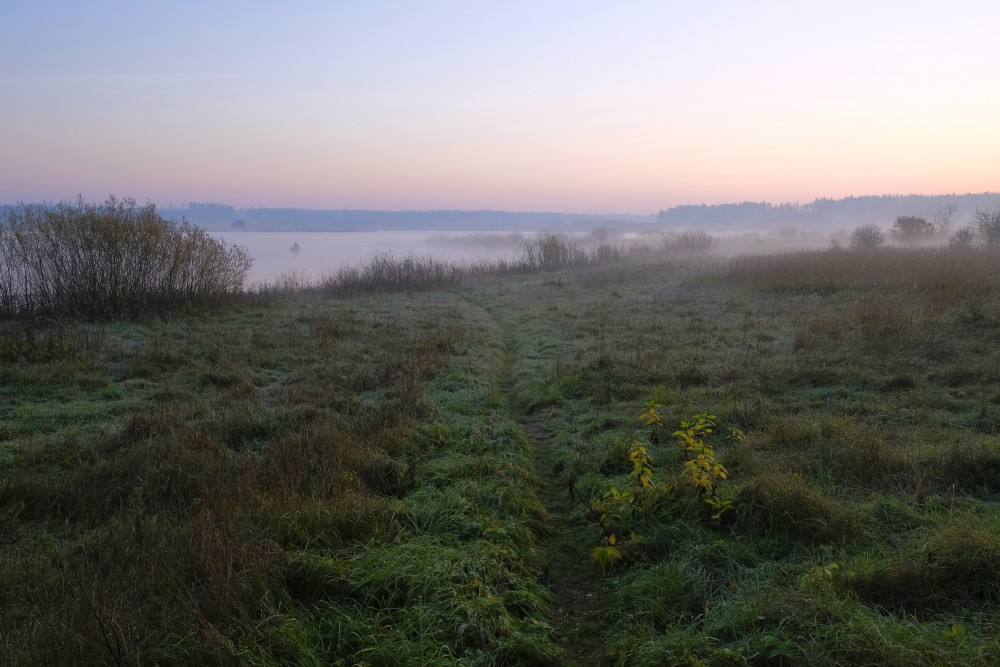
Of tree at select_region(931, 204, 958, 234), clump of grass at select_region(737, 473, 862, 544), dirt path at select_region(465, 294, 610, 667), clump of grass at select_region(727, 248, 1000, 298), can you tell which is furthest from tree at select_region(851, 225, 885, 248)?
clump of grass at select_region(737, 473, 862, 544)

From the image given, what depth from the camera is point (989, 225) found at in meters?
32.0

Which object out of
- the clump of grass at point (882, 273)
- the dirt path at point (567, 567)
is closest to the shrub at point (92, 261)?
the dirt path at point (567, 567)

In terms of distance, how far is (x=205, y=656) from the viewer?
315cm

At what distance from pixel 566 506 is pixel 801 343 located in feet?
23.8

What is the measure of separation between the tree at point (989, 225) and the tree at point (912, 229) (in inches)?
505

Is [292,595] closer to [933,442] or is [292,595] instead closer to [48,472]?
[48,472]

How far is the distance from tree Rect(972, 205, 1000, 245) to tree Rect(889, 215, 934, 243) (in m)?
12.8

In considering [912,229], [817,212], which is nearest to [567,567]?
[912,229]

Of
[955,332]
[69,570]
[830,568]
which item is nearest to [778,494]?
[830,568]

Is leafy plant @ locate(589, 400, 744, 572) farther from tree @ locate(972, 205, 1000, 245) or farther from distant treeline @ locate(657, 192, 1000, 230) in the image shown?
distant treeline @ locate(657, 192, 1000, 230)

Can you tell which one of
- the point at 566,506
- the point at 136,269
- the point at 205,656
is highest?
the point at 136,269

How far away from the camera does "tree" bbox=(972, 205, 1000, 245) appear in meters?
31.2

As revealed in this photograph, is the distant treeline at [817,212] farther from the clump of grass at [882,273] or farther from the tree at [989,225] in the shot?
the clump of grass at [882,273]

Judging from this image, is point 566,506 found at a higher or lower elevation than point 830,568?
lower
